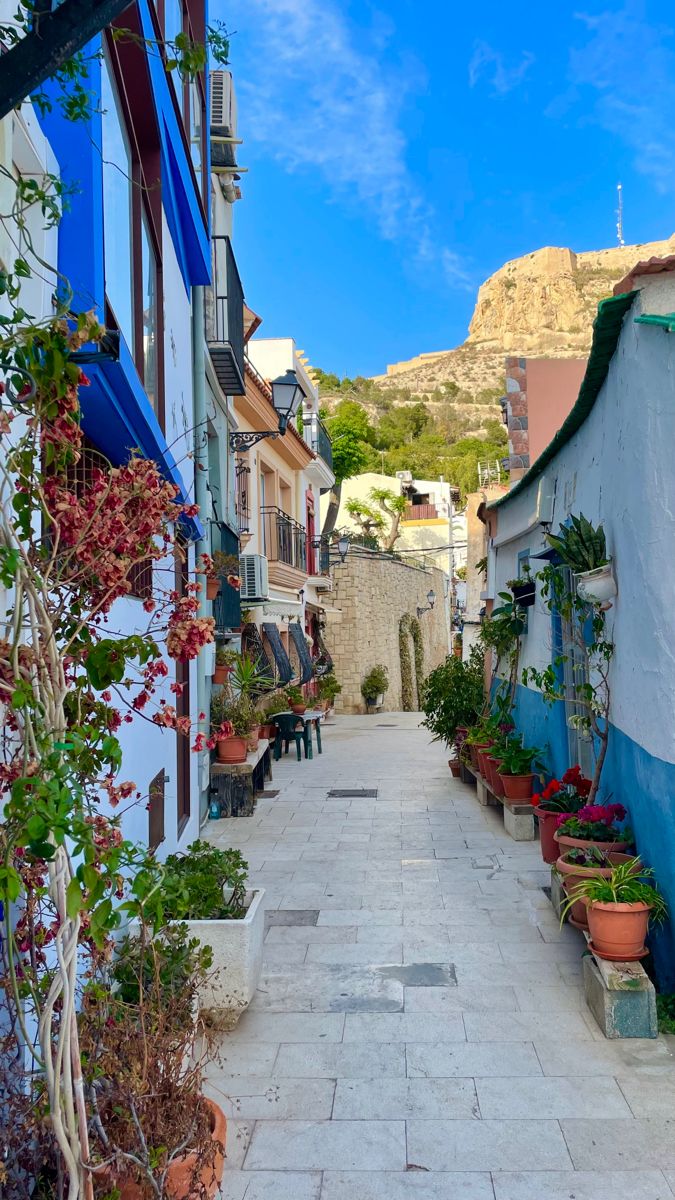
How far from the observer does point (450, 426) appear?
242ft

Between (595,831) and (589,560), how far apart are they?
172 cm

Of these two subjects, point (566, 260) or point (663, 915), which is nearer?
point (663, 915)

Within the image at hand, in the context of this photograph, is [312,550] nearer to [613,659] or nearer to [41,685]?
[613,659]

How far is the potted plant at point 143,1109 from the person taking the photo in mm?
2545

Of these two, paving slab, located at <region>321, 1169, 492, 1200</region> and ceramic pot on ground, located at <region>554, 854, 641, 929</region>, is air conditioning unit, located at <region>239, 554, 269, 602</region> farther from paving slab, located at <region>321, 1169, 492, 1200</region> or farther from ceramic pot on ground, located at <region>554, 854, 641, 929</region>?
paving slab, located at <region>321, 1169, 492, 1200</region>

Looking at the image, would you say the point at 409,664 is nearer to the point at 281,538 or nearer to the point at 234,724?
the point at 281,538

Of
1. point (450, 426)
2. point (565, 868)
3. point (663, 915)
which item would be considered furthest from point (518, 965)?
point (450, 426)

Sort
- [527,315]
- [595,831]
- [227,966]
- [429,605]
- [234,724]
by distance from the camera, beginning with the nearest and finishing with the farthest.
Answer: [227,966] < [595,831] < [234,724] < [429,605] < [527,315]

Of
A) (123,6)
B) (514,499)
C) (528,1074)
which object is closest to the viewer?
(123,6)

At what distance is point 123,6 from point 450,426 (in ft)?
242

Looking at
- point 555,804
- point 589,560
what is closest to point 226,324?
point 589,560

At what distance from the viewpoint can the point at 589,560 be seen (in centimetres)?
561

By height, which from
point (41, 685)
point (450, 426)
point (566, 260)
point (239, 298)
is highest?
point (566, 260)

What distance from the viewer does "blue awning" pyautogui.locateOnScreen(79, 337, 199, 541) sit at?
3457 mm
